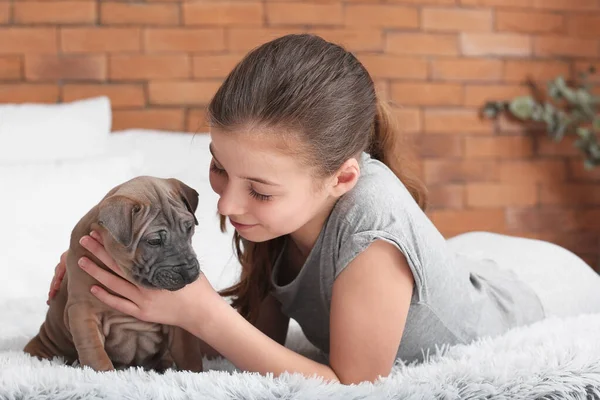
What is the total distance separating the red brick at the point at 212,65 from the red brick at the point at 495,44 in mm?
937

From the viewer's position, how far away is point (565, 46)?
3213 millimetres

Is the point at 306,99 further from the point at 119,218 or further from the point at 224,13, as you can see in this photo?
the point at 224,13

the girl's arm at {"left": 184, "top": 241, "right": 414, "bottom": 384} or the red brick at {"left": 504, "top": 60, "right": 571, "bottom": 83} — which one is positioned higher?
the red brick at {"left": 504, "top": 60, "right": 571, "bottom": 83}

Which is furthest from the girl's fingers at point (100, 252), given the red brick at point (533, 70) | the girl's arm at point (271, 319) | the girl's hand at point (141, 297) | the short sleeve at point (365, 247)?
the red brick at point (533, 70)

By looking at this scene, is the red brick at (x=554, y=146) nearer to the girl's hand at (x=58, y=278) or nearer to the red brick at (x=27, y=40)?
the red brick at (x=27, y=40)

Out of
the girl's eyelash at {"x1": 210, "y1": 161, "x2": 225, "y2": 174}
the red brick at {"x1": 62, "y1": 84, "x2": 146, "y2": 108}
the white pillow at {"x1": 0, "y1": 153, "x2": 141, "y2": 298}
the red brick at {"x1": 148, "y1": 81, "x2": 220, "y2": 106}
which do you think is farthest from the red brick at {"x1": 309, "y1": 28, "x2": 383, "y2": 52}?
the girl's eyelash at {"x1": 210, "y1": 161, "x2": 225, "y2": 174}

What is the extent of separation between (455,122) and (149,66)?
1213mm

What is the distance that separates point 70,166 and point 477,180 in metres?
1.71

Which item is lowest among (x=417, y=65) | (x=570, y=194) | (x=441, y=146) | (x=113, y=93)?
(x=570, y=194)

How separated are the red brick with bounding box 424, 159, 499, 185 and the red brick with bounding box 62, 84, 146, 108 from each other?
1142 mm

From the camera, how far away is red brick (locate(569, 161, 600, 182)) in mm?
3238

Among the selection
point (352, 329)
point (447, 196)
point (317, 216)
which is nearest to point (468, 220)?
point (447, 196)

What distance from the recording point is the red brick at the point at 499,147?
124 inches

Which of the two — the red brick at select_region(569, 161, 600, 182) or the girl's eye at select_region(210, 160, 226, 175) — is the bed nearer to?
the girl's eye at select_region(210, 160, 226, 175)
